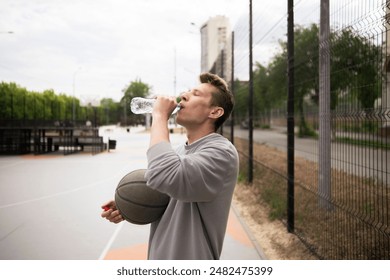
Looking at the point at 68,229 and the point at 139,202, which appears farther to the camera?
the point at 68,229

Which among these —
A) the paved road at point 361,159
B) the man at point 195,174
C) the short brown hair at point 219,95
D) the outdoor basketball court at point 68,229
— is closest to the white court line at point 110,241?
the outdoor basketball court at point 68,229

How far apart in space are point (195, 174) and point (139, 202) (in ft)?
1.59

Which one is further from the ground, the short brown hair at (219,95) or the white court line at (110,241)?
the short brown hair at (219,95)

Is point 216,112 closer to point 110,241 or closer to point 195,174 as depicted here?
point 195,174

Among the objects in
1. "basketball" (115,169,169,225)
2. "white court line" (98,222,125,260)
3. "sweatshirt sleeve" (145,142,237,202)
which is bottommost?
"white court line" (98,222,125,260)

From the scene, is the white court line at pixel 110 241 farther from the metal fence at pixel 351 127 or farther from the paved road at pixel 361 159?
the paved road at pixel 361 159

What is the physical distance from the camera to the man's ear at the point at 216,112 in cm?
153

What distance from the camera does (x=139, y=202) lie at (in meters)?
1.64

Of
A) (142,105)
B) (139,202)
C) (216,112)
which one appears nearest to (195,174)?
(216,112)

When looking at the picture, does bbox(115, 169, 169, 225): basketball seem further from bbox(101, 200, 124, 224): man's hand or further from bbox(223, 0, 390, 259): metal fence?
bbox(223, 0, 390, 259): metal fence

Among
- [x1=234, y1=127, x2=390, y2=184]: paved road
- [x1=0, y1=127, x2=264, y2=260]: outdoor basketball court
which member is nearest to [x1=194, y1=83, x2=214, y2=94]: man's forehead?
[x1=234, y1=127, x2=390, y2=184]: paved road

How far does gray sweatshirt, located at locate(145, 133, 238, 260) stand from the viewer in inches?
49.8

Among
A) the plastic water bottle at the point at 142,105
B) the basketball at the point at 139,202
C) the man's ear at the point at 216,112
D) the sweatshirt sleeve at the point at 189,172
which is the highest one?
the plastic water bottle at the point at 142,105
